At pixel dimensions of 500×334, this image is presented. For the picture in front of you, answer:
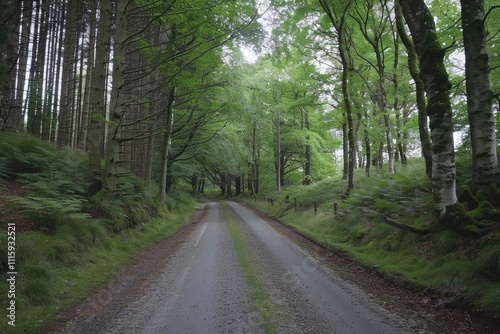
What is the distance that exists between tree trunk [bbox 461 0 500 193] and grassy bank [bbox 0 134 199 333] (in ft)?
25.7

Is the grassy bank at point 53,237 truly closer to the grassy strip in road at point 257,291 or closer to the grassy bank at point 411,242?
the grassy strip in road at point 257,291

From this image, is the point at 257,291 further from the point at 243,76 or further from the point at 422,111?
the point at 243,76

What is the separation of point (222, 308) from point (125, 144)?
16.1 metres

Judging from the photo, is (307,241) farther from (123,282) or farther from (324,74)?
(324,74)

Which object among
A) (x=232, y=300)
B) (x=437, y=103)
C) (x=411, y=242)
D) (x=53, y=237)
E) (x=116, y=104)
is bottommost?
(x=232, y=300)

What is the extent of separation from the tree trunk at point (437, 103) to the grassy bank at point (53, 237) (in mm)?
7119

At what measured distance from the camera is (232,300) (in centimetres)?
495

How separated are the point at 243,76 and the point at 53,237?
13870 mm

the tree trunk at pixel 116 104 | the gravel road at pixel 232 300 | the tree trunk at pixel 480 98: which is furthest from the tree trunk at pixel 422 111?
the tree trunk at pixel 116 104

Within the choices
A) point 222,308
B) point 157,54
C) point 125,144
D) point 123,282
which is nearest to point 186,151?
point 125,144

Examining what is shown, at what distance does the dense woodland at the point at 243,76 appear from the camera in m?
6.12

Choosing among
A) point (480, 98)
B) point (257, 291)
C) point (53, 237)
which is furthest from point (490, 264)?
point (53, 237)

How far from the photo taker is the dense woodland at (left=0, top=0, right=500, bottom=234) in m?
6.12

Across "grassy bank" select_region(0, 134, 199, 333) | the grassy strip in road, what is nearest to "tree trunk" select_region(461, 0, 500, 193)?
the grassy strip in road
